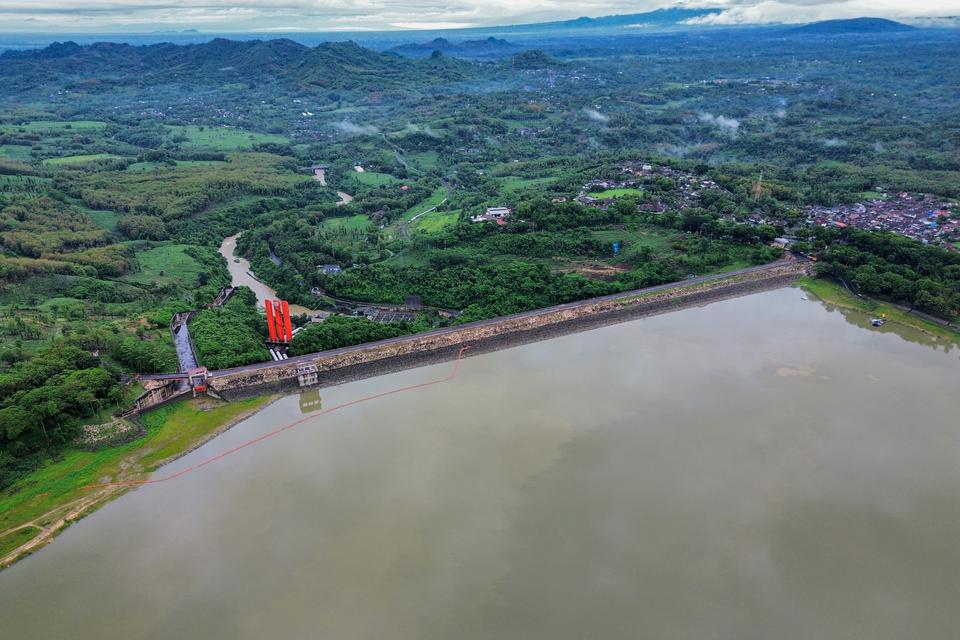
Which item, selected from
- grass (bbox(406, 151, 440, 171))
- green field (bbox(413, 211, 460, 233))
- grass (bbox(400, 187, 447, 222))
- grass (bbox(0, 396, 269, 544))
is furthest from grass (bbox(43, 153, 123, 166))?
grass (bbox(0, 396, 269, 544))

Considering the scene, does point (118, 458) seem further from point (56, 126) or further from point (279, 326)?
point (56, 126)

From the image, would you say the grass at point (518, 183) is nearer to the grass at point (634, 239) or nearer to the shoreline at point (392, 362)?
the grass at point (634, 239)

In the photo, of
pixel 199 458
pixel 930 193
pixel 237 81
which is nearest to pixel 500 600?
pixel 199 458

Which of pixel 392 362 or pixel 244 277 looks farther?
pixel 244 277

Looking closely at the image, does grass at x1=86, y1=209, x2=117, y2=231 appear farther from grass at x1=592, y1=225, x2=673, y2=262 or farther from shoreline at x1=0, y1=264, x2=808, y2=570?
grass at x1=592, y1=225, x2=673, y2=262

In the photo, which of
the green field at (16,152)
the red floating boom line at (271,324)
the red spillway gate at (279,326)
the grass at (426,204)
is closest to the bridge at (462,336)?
the red spillway gate at (279,326)

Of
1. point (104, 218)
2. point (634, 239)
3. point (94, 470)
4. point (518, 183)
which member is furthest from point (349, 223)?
point (94, 470)
